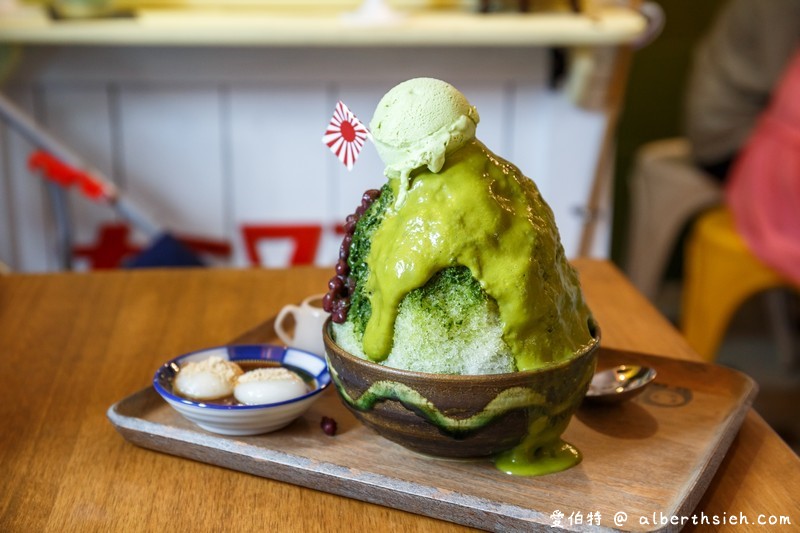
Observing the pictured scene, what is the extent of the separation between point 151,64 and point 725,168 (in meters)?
1.73

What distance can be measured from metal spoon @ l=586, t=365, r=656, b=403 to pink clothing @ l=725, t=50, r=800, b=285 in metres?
1.44

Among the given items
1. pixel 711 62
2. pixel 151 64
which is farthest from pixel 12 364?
pixel 711 62

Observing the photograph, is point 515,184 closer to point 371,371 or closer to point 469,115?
point 469,115

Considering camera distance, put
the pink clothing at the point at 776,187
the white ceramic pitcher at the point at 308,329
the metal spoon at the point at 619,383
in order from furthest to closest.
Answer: the pink clothing at the point at 776,187 < the white ceramic pitcher at the point at 308,329 < the metal spoon at the point at 619,383

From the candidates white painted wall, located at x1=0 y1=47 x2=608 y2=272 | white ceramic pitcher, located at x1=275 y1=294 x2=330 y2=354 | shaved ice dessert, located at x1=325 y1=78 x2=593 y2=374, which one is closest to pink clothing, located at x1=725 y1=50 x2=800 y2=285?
white painted wall, located at x1=0 y1=47 x2=608 y2=272

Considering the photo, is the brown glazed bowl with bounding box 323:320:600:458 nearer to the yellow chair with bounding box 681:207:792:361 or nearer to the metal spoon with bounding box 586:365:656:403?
the metal spoon with bounding box 586:365:656:403

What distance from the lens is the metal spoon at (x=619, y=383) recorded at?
901mm

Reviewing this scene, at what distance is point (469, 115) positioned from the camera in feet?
2.49

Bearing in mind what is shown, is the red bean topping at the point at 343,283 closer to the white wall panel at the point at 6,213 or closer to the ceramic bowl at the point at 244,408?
the ceramic bowl at the point at 244,408

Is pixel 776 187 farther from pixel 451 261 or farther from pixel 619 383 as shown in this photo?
pixel 451 261

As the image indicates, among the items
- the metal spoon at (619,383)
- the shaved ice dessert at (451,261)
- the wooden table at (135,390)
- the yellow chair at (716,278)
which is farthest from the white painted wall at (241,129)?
the shaved ice dessert at (451,261)

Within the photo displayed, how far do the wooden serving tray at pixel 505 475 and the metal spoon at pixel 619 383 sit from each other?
0.05 feet

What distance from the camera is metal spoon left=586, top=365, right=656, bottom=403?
0.90 metres

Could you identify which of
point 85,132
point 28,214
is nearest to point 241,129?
point 85,132
